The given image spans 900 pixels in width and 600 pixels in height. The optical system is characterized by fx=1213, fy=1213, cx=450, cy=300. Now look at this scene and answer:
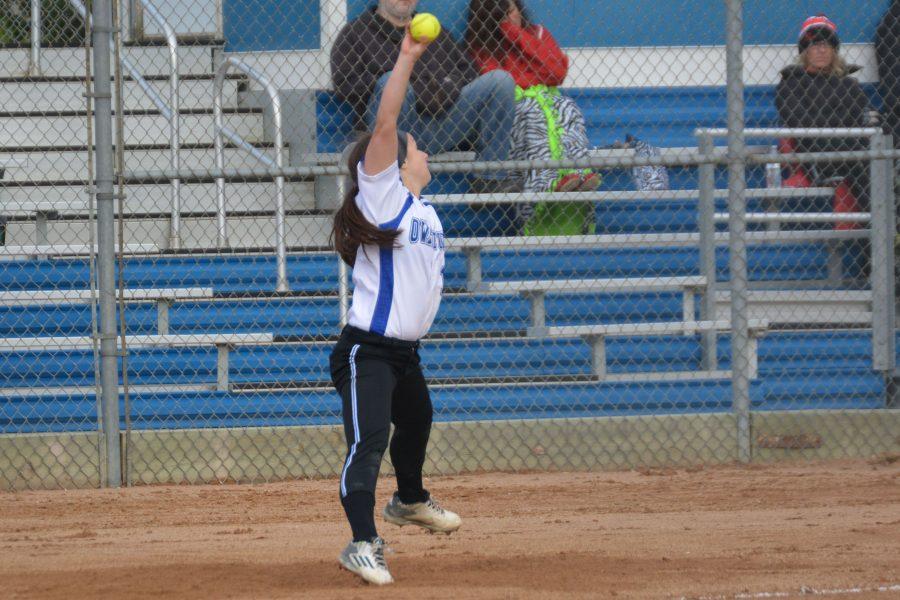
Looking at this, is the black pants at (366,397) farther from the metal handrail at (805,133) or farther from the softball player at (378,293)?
the metal handrail at (805,133)

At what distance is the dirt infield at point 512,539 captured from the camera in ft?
14.6

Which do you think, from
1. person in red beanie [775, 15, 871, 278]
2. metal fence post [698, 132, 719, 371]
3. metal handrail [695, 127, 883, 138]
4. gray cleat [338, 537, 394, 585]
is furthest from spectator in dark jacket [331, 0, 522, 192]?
gray cleat [338, 537, 394, 585]

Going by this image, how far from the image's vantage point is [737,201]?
7.57 m

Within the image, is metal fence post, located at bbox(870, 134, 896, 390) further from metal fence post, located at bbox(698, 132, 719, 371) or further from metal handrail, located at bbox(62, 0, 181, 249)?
metal handrail, located at bbox(62, 0, 181, 249)

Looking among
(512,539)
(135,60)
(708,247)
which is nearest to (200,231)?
(135,60)

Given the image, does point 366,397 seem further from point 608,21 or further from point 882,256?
point 608,21

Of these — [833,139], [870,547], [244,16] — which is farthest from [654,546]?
[244,16]

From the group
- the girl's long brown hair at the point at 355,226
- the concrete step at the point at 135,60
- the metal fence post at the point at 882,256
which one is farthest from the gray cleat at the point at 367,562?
the concrete step at the point at 135,60

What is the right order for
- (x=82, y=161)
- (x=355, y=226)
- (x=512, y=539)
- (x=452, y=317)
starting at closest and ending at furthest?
1. (x=355, y=226)
2. (x=512, y=539)
3. (x=452, y=317)
4. (x=82, y=161)

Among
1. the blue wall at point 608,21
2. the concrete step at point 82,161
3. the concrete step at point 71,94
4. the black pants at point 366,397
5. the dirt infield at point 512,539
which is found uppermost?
the blue wall at point 608,21

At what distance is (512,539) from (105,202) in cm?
321

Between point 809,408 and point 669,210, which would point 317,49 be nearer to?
point 669,210

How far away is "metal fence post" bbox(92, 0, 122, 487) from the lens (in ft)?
23.2

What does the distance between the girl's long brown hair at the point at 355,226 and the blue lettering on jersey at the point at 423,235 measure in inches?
2.7
